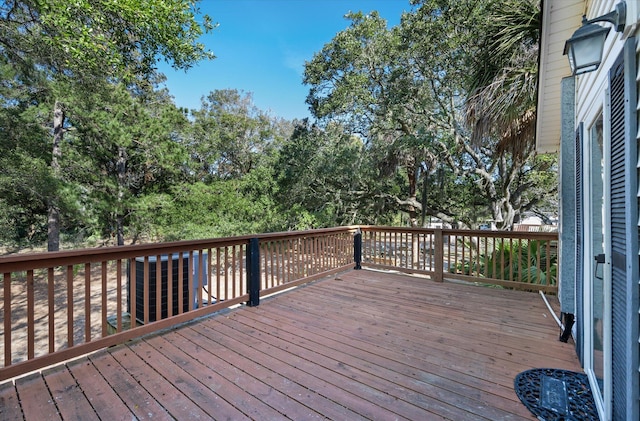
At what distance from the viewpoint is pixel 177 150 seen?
8.59 meters

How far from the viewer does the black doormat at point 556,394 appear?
1.75 meters

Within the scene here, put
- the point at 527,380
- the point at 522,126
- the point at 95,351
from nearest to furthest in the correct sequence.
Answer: the point at 527,380
the point at 95,351
the point at 522,126

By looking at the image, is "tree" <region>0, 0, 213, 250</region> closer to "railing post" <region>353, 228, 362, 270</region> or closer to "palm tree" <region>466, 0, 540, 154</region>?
"railing post" <region>353, 228, 362, 270</region>

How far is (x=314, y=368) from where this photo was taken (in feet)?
7.36

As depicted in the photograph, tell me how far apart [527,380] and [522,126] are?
4148 mm

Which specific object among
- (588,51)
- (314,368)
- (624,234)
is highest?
(588,51)

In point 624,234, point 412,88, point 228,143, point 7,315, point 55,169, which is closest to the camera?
point 624,234

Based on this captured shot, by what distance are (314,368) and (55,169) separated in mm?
8366

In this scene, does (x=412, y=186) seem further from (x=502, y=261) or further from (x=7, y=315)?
(x=7, y=315)

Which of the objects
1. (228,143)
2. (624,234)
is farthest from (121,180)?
(624,234)

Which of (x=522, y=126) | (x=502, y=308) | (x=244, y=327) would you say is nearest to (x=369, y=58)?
(x=522, y=126)

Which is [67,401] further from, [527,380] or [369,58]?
[369,58]

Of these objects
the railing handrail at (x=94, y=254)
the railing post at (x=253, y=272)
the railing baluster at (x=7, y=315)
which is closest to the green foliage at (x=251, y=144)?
the railing handrail at (x=94, y=254)

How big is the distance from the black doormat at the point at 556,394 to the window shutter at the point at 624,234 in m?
0.43
